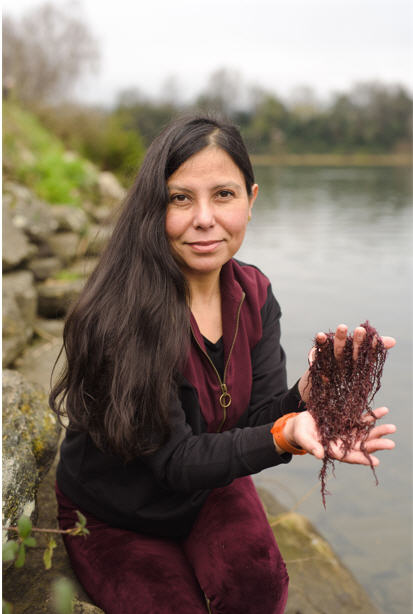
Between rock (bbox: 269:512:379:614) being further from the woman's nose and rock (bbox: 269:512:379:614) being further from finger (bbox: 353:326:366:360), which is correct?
the woman's nose

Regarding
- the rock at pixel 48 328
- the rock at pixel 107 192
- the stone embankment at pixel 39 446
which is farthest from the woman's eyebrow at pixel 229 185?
the rock at pixel 107 192

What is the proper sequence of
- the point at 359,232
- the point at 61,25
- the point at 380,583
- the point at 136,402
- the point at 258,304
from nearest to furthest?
the point at 136,402
the point at 258,304
the point at 380,583
the point at 359,232
the point at 61,25

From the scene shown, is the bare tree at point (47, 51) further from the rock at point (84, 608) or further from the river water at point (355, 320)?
the rock at point (84, 608)

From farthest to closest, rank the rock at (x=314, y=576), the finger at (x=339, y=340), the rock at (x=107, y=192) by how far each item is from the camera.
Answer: the rock at (x=107, y=192) < the rock at (x=314, y=576) < the finger at (x=339, y=340)

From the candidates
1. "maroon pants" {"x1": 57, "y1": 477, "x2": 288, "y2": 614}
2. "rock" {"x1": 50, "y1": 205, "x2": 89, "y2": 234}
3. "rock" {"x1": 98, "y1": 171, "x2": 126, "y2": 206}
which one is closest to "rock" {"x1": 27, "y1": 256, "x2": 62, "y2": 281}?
"rock" {"x1": 50, "y1": 205, "x2": 89, "y2": 234}

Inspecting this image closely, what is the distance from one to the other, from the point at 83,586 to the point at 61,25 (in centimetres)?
2858

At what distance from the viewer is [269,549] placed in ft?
6.72

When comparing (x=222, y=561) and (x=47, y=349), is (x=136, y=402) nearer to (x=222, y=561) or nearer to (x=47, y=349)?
(x=222, y=561)

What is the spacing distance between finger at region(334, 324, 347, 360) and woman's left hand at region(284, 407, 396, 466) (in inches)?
8.1

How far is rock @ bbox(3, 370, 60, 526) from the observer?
1884 millimetres

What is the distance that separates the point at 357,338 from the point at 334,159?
165 ft

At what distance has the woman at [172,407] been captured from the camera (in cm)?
184

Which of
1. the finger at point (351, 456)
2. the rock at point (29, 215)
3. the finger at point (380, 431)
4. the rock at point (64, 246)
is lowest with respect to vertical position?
the finger at point (351, 456)

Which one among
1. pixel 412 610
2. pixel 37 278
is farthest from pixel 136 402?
pixel 37 278
